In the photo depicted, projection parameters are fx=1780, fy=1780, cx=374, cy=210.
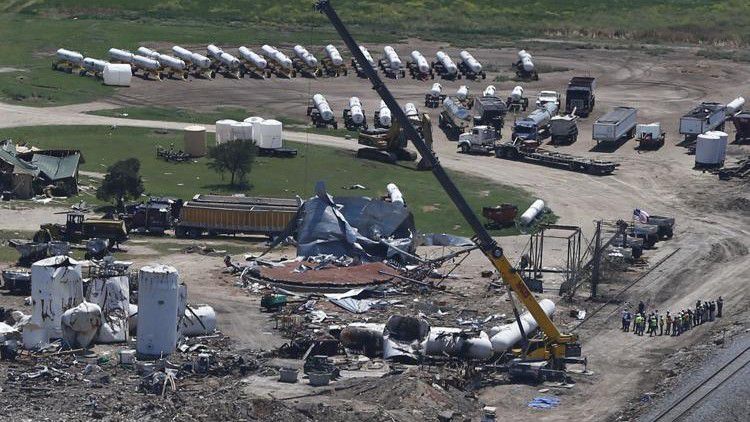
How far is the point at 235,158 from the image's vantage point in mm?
99500

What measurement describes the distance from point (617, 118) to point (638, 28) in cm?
5766

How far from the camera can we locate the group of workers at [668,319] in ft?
239

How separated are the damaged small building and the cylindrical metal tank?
10.6 meters

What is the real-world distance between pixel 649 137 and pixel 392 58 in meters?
33.0

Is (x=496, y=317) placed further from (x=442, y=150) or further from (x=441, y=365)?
(x=442, y=150)

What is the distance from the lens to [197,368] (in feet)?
208

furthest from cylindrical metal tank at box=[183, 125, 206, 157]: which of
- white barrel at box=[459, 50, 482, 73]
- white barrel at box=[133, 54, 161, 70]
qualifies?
white barrel at box=[459, 50, 482, 73]

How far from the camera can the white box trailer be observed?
118250 mm

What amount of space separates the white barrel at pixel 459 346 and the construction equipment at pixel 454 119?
53298mm

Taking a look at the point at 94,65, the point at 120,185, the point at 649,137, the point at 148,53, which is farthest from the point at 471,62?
the point at 120,185

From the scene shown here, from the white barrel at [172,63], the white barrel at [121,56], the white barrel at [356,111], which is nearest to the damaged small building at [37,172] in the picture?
the white barrel at [356,111]

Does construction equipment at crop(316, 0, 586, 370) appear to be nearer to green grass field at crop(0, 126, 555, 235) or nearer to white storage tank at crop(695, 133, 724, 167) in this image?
green grass field at crop(0, 126, 555, 235)

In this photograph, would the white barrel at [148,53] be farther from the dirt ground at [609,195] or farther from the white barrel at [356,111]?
the white barrel at [356,111]

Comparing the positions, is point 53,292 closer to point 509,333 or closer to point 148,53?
point 509,333
